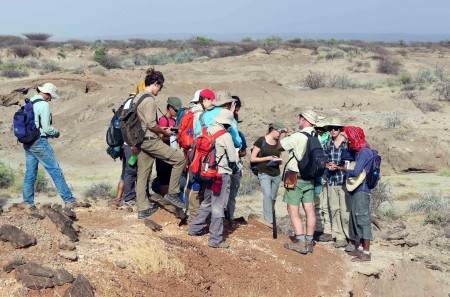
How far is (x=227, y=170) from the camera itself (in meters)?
6.53

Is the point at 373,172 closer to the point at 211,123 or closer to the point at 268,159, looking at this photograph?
the point at 268,159

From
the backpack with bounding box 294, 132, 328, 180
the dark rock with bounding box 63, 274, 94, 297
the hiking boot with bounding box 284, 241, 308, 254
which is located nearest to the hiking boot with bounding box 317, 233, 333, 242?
the hiking boot with bounding box 284, 241, 308, 254

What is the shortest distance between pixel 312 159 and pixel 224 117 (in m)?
1.13

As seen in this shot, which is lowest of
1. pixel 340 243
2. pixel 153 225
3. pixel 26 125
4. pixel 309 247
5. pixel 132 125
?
pixel 340 243

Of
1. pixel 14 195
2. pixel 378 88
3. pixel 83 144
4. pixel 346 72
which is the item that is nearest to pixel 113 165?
pixel 83 144

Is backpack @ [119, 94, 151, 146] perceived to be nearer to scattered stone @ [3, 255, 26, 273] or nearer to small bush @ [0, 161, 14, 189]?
scattered stone @ [3, 255, 26, 273]

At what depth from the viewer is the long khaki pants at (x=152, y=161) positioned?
709 centimetres

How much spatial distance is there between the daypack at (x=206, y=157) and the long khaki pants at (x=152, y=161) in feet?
2.45

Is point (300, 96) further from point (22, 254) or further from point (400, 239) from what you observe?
A: point (22, 254)

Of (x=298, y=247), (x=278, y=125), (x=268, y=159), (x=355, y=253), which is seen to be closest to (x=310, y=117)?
(x=278, y=125)

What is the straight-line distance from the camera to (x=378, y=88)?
97.7ft

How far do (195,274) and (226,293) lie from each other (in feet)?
1.16

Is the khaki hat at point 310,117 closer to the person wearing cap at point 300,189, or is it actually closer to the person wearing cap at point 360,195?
the person wearing cap at point 300,189

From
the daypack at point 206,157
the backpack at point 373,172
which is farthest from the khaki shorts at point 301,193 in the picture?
the daypack at point 206,157
